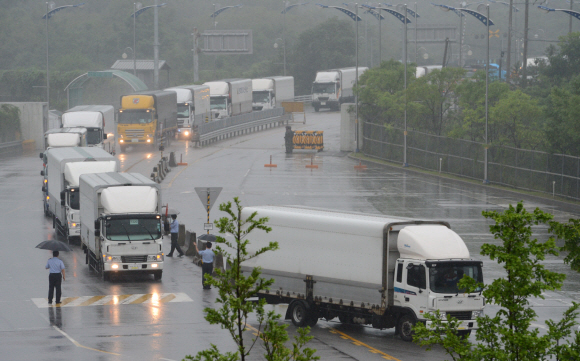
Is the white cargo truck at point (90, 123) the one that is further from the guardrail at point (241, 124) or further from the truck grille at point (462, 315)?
the truck grille at point (462, 315)

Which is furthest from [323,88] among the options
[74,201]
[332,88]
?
[74,201]

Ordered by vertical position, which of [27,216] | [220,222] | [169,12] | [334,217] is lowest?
[27,216]

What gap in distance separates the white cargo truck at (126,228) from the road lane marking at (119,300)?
1995mm

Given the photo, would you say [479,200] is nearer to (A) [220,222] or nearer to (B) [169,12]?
(A) [220,222]

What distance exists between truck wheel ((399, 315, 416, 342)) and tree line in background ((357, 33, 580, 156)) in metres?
29.5

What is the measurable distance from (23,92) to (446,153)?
66244 millimetres

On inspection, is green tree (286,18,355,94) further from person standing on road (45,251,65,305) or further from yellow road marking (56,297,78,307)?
person standing on road (45,251,65,305)

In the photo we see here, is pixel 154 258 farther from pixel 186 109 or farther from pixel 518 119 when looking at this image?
pixel 186 109

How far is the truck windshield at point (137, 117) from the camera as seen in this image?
6556 centimetres

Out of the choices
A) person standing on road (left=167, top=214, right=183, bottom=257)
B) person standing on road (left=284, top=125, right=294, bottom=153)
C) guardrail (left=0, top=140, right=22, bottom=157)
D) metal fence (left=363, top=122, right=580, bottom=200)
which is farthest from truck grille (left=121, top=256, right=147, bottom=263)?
guardrail (left=0, top=140, right=22, bottom=157)

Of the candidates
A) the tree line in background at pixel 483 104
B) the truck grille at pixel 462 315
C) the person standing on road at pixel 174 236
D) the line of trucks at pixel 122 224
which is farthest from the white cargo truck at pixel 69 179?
the tree line in background at pixel 483 104

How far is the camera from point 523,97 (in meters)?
54.3

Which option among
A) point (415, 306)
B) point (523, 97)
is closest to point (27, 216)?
point (415, 306)

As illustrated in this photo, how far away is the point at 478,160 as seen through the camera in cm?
5553
